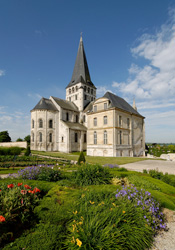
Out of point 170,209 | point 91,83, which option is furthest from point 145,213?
point 91,83

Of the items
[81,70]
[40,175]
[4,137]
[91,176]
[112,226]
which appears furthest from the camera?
[4,137]

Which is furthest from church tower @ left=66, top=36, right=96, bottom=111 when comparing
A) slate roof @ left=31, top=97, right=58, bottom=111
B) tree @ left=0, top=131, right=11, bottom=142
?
tree @ left=0, top=131, right=11, bottom=142

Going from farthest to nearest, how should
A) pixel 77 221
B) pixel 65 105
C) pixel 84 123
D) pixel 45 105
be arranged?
1. pixel 84 123
2. pixel 65 105
3. pixel 45 105
4. pixel 77 221

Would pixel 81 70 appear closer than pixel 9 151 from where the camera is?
No

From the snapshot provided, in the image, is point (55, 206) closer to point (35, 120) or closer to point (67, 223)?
point (67, 223)

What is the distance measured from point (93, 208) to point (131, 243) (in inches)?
36.7

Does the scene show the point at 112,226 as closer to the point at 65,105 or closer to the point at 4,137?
the point at 65,105

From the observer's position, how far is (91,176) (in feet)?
19.7

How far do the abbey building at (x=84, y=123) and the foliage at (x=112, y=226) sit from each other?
17.1 meters

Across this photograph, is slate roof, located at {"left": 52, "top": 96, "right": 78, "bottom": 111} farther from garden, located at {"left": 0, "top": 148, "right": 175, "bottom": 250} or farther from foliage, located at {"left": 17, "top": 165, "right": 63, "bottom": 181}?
garden, located at {"left": 0, "top": 148, "right": 175, "bottom": 250}

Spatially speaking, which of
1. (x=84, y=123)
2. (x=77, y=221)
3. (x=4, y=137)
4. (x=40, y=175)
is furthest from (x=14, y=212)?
(x=4, y=137)

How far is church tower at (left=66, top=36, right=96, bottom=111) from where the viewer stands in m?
35.7

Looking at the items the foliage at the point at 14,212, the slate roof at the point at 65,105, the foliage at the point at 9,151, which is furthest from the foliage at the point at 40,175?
the slate roof at the point at 65,105

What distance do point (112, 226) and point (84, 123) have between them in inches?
1283
